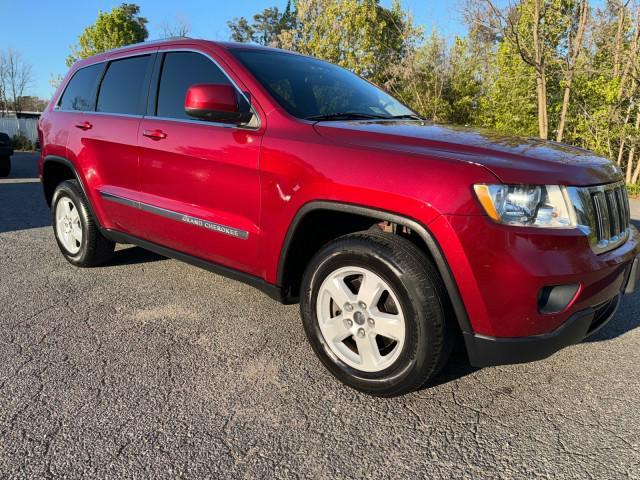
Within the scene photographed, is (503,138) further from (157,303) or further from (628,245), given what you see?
(157,303)

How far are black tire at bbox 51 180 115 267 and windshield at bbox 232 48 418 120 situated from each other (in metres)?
1.97

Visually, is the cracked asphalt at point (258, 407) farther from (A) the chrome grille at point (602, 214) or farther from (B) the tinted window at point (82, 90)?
(B) the tinted window at point (82, 90)

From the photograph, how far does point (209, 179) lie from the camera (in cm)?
295

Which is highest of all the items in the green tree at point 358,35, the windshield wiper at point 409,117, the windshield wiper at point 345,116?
the green tree at point 358,35

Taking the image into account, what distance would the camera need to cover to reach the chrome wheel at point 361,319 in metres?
2.34

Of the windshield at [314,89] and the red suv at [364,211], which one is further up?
the windshield at [314,89]

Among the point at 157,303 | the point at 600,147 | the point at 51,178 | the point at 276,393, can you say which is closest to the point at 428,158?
the point at 276,393

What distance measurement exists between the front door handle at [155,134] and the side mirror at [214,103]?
0.59 meters

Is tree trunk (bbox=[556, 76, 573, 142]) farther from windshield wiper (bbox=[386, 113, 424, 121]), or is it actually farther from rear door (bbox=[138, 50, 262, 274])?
rear door (bbox=[138, 50, 262, 274])

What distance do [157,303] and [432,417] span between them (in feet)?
7.09

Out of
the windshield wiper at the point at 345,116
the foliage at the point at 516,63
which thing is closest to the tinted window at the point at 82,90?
the windshield wiper at the point at 345,116

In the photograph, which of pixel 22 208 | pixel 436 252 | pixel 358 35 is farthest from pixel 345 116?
pixel 358 35

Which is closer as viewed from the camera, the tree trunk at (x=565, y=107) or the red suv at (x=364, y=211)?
the red suv at (x=364, y=211)

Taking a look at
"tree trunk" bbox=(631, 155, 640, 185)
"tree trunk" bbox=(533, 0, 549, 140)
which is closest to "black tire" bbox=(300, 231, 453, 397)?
"tree trunk" bbox=(533, 0, 549, 140)
